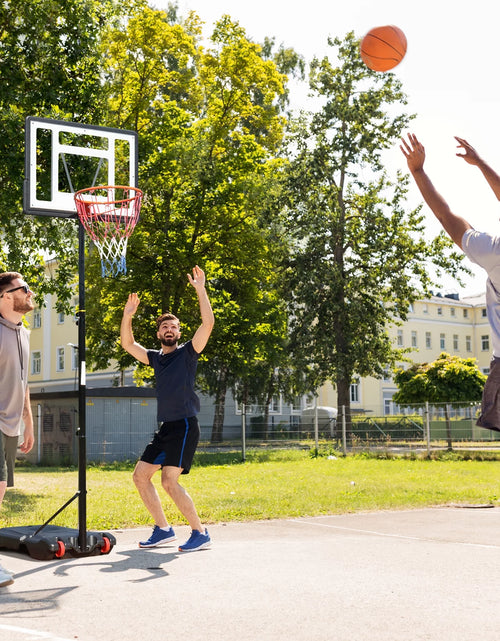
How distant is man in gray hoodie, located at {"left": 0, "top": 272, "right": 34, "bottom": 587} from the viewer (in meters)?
6.93

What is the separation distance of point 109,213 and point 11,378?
9.30 ft

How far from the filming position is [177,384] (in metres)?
8.26

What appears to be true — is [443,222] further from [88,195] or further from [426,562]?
[88,195]

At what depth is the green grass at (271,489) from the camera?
37.5ft

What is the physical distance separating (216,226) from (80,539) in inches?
980

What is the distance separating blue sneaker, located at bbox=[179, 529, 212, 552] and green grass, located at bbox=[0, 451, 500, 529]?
2.09m

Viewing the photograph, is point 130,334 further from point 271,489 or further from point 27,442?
point 271,489

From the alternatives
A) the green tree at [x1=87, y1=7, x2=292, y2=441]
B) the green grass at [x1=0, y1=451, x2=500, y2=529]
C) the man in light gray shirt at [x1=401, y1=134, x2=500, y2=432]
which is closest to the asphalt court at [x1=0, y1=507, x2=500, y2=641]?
the man in light gray shirt at [x1=401, y1=134, x2=500, y2=432]

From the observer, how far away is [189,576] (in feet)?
22.4

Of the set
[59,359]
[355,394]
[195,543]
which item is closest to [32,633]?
[195,543]

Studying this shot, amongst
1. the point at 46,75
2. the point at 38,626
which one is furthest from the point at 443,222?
the point at 46,75

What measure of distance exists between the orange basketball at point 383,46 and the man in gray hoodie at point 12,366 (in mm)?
5185

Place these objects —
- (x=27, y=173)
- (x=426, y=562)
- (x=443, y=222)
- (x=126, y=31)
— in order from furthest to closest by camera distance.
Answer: (x=126, y=31)
(x=27, y=173)
(x=426, y=562)
(x=443, y=222)

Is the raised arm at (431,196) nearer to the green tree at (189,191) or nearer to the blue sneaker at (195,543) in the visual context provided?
the blue sneaker at (195,543)
